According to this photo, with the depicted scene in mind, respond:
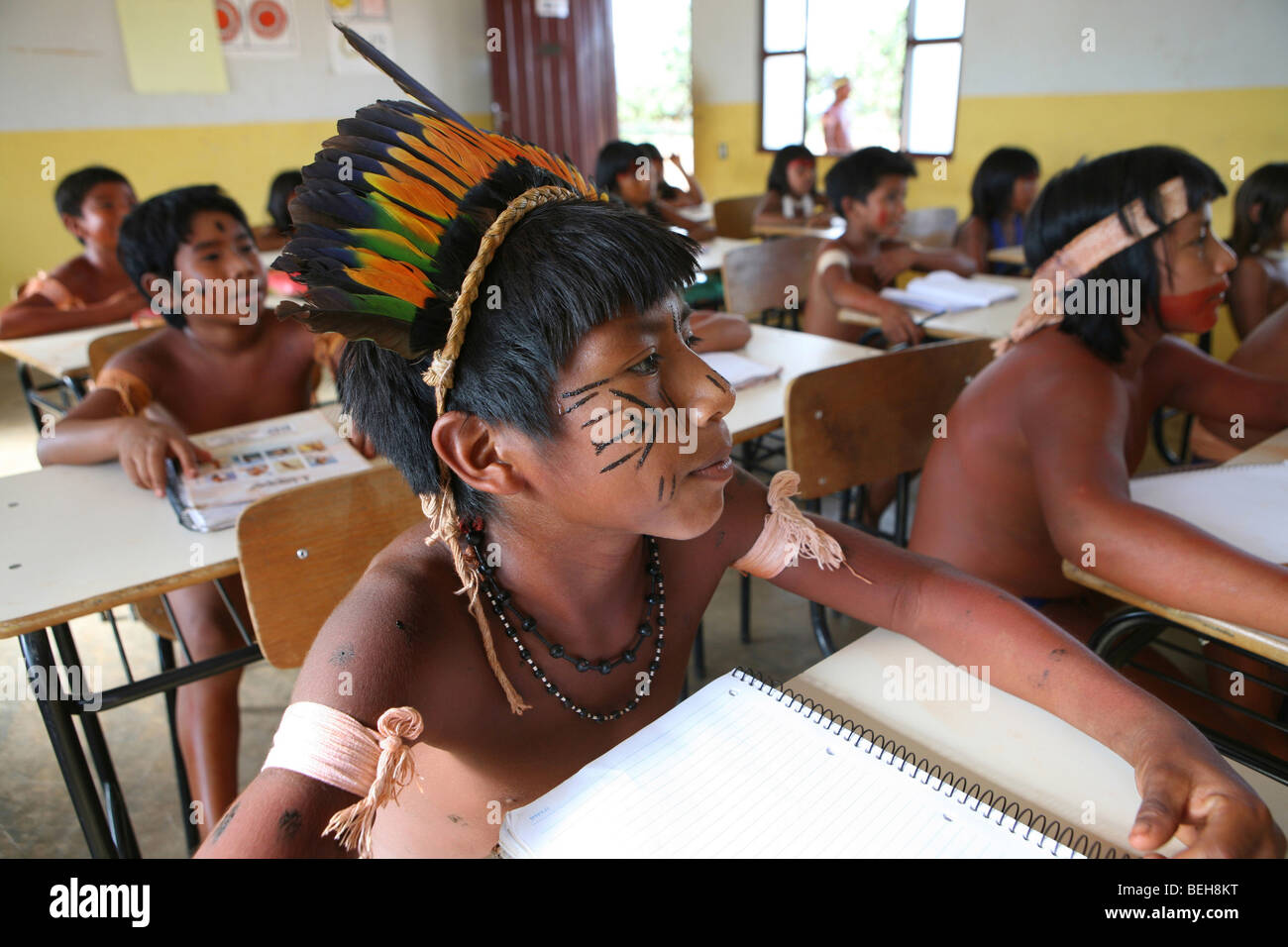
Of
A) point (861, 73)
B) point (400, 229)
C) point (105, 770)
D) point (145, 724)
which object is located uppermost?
point (861, 73)

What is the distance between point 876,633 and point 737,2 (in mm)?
7134

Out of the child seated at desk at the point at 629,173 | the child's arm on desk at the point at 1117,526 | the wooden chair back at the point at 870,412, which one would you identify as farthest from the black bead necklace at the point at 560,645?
the child seated at desk at the point at 629,173

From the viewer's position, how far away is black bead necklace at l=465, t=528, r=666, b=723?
91 cm

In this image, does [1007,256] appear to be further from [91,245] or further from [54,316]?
[91,245]

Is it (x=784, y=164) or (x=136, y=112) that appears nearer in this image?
(x=136, y=112)

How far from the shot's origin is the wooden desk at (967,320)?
282 centimetres

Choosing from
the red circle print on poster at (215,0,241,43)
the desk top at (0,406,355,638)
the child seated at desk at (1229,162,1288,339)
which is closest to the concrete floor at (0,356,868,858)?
the desk top at (0,406,355,638)

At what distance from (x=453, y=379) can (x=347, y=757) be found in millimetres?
334

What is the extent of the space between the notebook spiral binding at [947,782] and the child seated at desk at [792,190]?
16.5 ft

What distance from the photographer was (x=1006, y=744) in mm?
886

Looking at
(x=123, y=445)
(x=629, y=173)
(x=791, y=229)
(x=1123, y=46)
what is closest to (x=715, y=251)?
A: (x=629, y=173)
